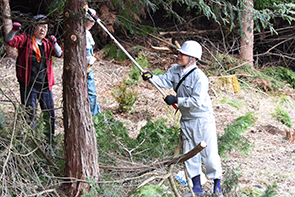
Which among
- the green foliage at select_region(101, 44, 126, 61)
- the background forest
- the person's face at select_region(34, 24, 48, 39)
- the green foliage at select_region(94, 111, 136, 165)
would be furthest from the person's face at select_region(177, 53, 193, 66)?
the green foliage at select_region(101, 44, 126, 61)

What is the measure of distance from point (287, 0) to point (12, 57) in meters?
8.45

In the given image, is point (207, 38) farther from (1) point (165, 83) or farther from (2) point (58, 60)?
(1) point (165, 83)

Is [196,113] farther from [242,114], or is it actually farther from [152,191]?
[242,114]

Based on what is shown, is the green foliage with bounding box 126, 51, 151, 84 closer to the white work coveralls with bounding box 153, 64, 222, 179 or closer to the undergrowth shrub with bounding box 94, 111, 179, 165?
the undergrowth shrub with bounding box 94, 111, 179, 165

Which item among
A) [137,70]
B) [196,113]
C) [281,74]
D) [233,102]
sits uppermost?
[137,70]

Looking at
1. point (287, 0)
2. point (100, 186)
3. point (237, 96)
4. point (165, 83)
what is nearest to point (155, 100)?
point (237, 96)

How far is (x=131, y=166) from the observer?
368cm

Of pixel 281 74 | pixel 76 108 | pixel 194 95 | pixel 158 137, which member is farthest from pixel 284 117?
pixel 76 108

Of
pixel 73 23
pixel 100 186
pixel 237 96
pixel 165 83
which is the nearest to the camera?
pixel 73 23

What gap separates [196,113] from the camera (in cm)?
370

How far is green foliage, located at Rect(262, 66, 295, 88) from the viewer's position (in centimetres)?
942

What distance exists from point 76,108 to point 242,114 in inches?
190

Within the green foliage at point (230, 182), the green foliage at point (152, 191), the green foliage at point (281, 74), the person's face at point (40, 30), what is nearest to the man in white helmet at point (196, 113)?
the green foliage at point (230, 182)

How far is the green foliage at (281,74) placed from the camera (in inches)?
371
